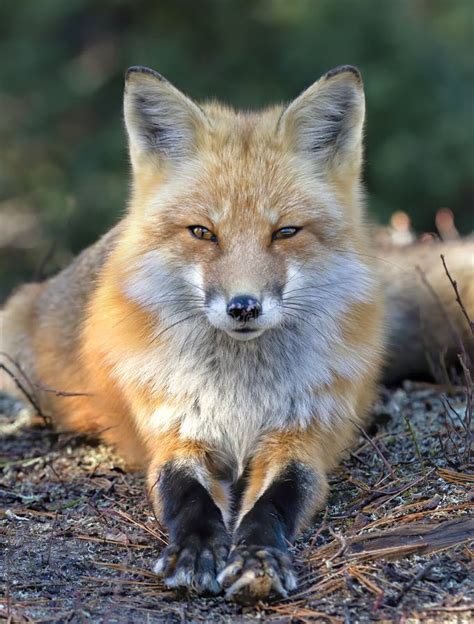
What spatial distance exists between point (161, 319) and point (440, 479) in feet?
4.35

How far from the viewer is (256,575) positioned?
9.52 feet

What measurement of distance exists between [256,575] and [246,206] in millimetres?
1457

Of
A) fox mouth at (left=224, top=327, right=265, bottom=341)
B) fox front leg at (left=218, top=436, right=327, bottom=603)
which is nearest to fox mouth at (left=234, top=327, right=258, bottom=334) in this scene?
fox mouth at (left=224, top=327, right=265, bottom=341)

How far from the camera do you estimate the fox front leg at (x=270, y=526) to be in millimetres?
2904

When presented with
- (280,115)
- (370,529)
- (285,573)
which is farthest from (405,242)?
(285,573)

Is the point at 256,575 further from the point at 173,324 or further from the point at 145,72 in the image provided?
the point at 145,72

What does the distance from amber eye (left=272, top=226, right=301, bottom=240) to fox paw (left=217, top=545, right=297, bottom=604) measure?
1253 mm

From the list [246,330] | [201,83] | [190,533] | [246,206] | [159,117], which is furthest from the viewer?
[201,83]

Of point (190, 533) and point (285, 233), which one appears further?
point (285, 233)

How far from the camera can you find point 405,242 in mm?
6977

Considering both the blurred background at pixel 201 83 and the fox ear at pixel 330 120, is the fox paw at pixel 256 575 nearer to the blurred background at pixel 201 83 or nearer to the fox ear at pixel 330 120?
the fox ear at pixel 330 120

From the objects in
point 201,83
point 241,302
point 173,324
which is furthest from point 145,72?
point 201,83

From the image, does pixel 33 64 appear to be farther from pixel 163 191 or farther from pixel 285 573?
pixel 285 573

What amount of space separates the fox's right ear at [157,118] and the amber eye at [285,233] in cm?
63
